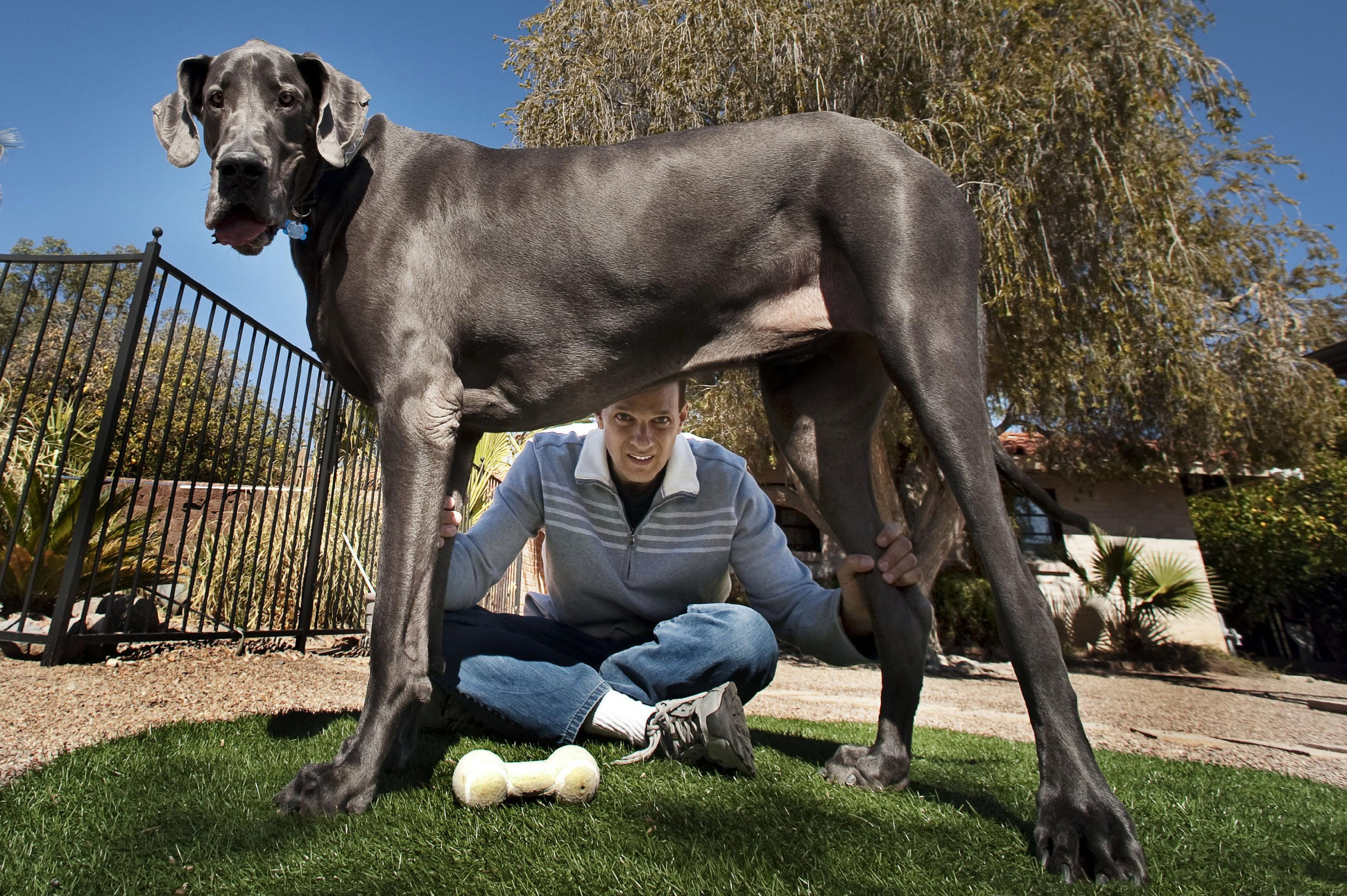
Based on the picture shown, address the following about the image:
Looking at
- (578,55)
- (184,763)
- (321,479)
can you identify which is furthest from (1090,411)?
(184,763)

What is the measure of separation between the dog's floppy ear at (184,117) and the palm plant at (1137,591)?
1413cm

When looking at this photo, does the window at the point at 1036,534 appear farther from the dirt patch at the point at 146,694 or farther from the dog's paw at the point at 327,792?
the dog's paw at the point at 327,792

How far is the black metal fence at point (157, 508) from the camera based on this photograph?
3988 millimetres

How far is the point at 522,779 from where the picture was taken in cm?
193

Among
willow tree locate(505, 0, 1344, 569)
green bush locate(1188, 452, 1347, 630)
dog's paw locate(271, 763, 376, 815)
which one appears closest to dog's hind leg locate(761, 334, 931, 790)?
dog's paw locate(271, 763, 376, 815)

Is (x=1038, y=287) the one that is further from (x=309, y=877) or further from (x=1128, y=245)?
(x=309, y=877)

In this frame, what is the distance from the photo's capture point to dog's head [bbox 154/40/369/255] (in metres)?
1.95

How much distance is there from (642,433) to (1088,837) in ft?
6.40

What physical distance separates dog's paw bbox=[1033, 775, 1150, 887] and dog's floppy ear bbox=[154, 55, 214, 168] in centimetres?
279

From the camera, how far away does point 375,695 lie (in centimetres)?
185

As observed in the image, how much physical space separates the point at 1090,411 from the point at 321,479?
11531mm

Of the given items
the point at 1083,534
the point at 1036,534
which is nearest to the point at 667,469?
the point at 1083,534

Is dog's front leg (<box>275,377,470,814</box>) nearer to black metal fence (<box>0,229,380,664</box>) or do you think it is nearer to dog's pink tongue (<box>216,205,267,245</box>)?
dog's pink tongue (<box>216,205,267,245</box>)

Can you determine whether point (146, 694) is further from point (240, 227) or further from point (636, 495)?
point (240, 227)
